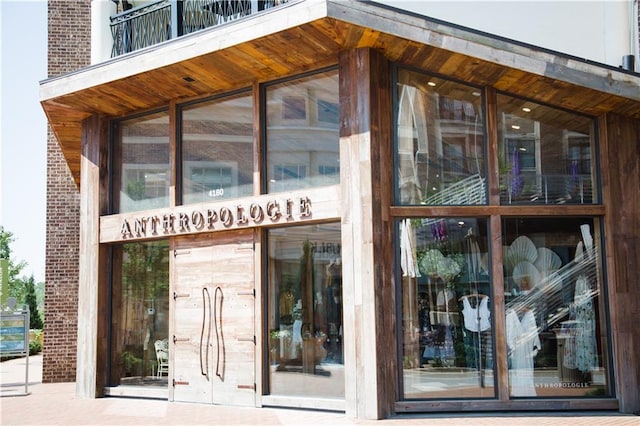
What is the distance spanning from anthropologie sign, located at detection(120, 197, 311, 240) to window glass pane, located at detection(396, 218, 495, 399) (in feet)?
5.09

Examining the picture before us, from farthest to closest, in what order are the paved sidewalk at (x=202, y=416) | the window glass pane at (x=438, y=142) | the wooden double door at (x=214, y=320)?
1. the wooden double door at (x=214, y=320)
2. the window glass pane at (x=438, y=142)
3. the paved sidewalk at (x=202, y=416)

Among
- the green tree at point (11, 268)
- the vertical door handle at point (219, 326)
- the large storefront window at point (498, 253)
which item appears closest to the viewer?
the large storefront window at point (498, 253)

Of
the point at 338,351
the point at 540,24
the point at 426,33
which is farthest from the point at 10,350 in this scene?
the point at 540,24

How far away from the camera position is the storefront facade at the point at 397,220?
31.9 feet

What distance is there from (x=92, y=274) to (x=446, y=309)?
5970 mm

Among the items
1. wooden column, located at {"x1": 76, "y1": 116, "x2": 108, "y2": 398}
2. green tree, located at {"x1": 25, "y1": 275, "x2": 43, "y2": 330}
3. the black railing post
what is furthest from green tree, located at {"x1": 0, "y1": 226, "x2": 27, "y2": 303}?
the black railing post

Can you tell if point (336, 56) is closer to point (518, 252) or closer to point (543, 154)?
point (543, 154)

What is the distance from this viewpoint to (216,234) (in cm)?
1133

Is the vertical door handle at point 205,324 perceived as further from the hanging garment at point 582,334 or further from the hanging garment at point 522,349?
the hanging garment at point 582,334

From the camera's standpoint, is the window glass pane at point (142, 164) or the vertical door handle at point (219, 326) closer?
the vertical door handle at point (219, 326)

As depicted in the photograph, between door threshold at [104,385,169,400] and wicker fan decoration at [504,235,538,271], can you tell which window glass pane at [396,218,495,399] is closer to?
wicker fan decoration at [504,235,538,271]

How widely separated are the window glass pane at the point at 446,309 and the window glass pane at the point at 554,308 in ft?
1.16

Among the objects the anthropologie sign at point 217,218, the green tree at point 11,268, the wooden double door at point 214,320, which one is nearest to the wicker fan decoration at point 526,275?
the anthropologie sign at point 217,218

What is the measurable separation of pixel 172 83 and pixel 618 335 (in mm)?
7314
